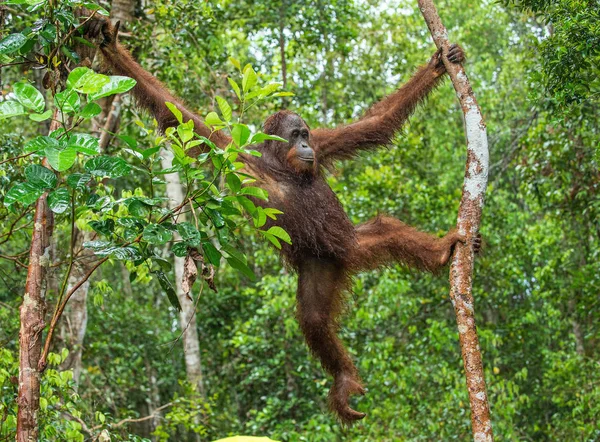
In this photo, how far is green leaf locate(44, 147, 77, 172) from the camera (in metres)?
2.45

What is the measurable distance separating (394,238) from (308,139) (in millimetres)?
925

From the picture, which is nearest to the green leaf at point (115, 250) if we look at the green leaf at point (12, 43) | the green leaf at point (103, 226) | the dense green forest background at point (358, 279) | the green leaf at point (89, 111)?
the green leaf at point (103, 226)

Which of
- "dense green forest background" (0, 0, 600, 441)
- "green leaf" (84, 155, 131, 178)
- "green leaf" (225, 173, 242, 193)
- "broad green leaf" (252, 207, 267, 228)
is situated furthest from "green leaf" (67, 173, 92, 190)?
"dense green forest background" (0, 0, 600, 441)

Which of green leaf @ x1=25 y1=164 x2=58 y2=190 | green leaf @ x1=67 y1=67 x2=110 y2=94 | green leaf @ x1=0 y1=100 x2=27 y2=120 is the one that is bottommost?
green leaf @ x1=25 y1=164 x2=58 y2=190

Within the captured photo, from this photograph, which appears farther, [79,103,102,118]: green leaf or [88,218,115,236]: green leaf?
[88,218,115,236]: green leaf

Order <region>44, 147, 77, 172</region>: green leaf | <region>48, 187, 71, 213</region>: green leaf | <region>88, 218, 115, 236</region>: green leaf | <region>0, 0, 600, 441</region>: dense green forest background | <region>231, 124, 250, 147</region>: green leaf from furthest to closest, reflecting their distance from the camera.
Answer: <region>0, 0, 600, 441</region>: dense green forest background < <region>88, 218, 115, 236</region>: green leaf < <region>231, 124, 250, 147</region>: green leaf < <region>48, 187, 71, 213</region>: green leaf < <region>44, 147, 77, 172</region>: green leaf

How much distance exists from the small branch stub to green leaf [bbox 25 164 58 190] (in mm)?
1882

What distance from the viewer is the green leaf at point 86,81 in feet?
8.39

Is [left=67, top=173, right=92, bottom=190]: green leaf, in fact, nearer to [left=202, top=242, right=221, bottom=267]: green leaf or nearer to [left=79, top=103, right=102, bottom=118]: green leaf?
[left=79, top=103, right=102, bottom=118]: green leaf

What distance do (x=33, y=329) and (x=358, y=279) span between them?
522 cm

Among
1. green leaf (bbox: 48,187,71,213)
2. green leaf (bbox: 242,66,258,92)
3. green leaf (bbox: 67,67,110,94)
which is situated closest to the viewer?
green leaf (bbox: 67,67,110,94)

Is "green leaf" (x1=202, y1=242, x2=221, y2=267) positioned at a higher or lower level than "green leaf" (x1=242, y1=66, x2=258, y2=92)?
lower

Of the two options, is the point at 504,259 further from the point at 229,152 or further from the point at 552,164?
the point at 229,152

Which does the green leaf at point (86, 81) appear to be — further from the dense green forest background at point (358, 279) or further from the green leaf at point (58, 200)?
the dense green forest background at point (358, 279)
